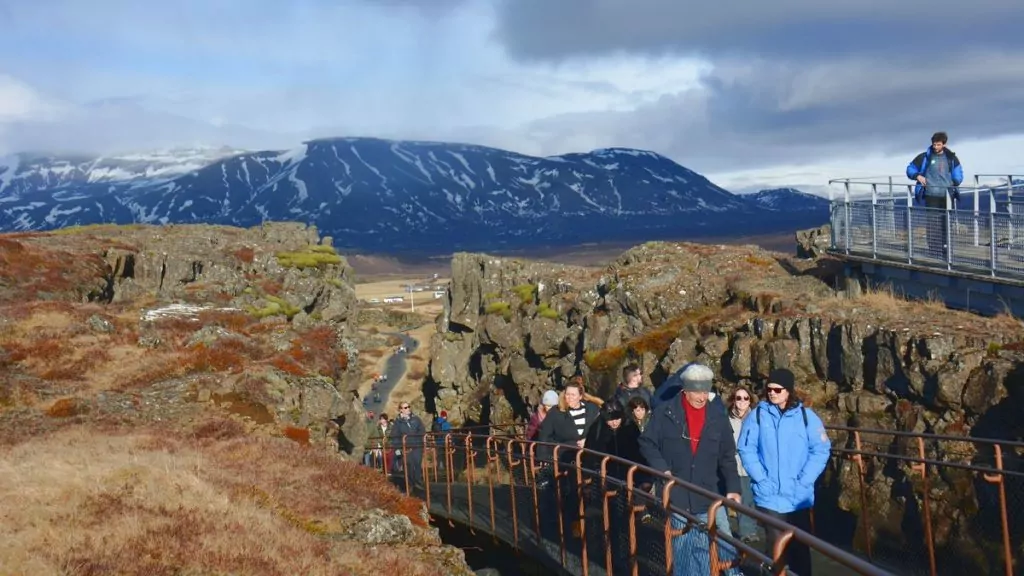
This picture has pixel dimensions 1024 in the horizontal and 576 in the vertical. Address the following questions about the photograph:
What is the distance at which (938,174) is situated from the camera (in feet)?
73.9

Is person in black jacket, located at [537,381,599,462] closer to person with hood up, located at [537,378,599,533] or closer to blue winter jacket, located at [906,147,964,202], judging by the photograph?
person with hood up, located at [537,378,599,533]

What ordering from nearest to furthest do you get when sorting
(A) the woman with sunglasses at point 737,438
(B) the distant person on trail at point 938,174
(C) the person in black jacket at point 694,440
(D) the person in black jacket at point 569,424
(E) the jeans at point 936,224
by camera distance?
(C) the person in black jacket at point 694,440 < (A) the woman with sunglasses at point 737,438 < (D) the person in black jacket at point 569,424 < (B) the distant person on trail at point 938,174 < (E) the jeans at point 936,224

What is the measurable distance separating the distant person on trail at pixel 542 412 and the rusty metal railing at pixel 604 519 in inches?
17.8

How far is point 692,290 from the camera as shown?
35594 mm

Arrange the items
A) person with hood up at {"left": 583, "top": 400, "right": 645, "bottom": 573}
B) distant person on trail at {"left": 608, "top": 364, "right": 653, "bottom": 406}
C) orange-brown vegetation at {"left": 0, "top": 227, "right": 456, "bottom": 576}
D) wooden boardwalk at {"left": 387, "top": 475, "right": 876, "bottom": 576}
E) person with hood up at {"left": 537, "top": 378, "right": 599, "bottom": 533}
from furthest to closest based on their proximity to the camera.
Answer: person with hood up at {"left": 537, "top": 378, "right": 599, "bottom": 533}
distant person on trail at {"left": 608, "top": 364, "right": 653, "bottom": 406}
person with hood up at {"left": 583, "top": 400, "right": 645, "bottom": 573}
wooden boardwalk at {"left": 387, "top": 475, "right": 876, "bottom": 576}
orange-brown vegetation at {"left": 0, "top": 227, "right": 456, "bottom": 576}

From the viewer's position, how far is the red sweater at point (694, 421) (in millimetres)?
10516

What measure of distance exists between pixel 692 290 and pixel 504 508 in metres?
19.1

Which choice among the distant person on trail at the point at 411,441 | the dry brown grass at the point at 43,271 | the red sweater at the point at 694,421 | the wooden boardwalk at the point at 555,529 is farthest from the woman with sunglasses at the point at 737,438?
the dry brown grass at the point at 43,271

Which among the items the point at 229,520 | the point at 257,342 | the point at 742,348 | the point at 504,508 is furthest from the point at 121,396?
the point at 742,348

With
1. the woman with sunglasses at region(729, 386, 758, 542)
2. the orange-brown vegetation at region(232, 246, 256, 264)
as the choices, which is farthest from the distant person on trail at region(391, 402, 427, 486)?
the orange-brown vegetation at region(232, 246, 256, 264)

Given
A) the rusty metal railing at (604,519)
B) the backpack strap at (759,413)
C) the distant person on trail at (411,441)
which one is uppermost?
the backpack strap at (759,413)

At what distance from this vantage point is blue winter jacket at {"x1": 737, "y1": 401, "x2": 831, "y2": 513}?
9906 millimetres

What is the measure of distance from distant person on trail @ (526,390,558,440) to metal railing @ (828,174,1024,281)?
11.6 m

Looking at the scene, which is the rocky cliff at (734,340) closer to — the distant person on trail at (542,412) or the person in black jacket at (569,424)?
the person in black jacket at (569,424)
